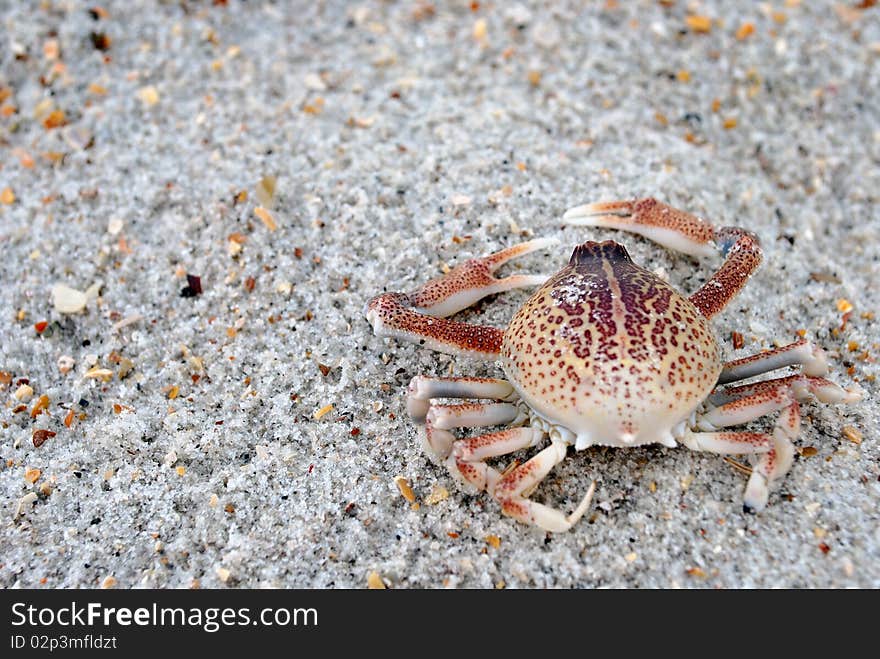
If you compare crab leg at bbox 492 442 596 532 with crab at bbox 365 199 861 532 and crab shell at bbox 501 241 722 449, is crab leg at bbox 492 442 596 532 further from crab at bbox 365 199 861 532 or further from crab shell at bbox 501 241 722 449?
crab shell at bbox 501 241 722 449

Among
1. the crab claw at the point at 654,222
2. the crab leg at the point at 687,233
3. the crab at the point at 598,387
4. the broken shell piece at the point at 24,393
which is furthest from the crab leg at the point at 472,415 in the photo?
the broken shell piece at the point at 24,393

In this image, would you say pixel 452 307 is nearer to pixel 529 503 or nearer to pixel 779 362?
pixel 529 503

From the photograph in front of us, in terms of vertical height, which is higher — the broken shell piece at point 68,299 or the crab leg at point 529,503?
the broken shell piece at point 68,299

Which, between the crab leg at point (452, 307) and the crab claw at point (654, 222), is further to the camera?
the crab claw at point (654, 222)

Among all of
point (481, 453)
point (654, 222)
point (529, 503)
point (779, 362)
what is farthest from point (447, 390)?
point (654, 222)

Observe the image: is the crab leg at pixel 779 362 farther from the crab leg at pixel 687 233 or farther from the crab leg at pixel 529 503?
the crab leg at pixel 529 503
